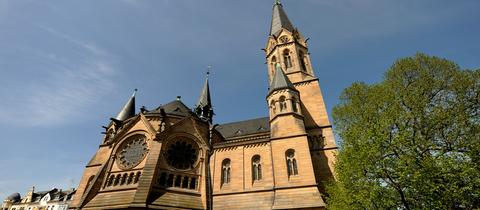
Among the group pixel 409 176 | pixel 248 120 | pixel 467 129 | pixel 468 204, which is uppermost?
pixel 248 120

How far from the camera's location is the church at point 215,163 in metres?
16.5

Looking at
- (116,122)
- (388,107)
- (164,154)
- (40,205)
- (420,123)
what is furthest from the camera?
(40,205)

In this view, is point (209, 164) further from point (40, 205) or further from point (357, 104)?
point (40, 205)

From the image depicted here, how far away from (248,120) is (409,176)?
22.5 m

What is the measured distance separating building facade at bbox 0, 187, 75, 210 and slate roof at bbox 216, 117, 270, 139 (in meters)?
40.1

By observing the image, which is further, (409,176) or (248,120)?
(248,120)

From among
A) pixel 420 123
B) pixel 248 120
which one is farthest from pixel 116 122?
pixel 420 123

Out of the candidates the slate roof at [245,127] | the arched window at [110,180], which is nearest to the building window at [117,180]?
the arched window at [110,180]

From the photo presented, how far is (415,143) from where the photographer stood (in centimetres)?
1058

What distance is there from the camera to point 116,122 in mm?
24156

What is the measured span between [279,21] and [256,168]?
925 inches

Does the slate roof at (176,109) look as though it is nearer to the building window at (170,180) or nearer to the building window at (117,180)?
the building window at (170,180)

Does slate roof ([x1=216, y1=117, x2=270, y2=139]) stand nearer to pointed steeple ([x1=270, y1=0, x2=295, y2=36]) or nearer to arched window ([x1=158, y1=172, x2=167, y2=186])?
arched window ([x1=158, y1=172, x2=167, y2=186])

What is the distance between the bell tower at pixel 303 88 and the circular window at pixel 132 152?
36.9 feet
